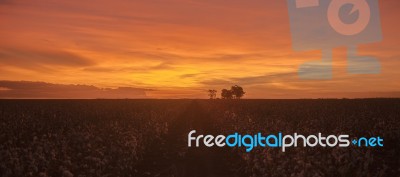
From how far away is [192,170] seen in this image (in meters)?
13.9

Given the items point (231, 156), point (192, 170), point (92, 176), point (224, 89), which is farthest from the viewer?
point (224, 89)

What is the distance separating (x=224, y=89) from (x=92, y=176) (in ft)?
421

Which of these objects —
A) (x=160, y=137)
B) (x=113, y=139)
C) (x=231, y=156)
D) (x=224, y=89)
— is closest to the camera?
(x=231, y=156)

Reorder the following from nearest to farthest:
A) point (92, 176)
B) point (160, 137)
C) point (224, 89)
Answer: point (92, 176) < point (160, 137) < point (224, 89)

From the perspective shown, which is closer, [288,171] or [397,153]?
[288,171]

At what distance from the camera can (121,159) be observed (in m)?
14.2

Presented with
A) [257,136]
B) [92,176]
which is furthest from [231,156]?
[92,176]

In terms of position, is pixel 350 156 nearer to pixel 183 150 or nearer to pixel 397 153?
pixel 397 153

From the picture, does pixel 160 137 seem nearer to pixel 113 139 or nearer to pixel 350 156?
pixel 113 139

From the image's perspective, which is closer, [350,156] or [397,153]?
[350,156]

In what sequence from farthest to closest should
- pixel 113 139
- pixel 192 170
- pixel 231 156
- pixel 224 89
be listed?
pixel 224 89, pixel 113 139, pixel 231 156, pixel 192 170

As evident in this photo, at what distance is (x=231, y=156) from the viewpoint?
16.6 metres

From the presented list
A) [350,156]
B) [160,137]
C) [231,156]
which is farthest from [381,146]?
[160,137]

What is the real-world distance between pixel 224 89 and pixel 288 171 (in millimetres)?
127727
